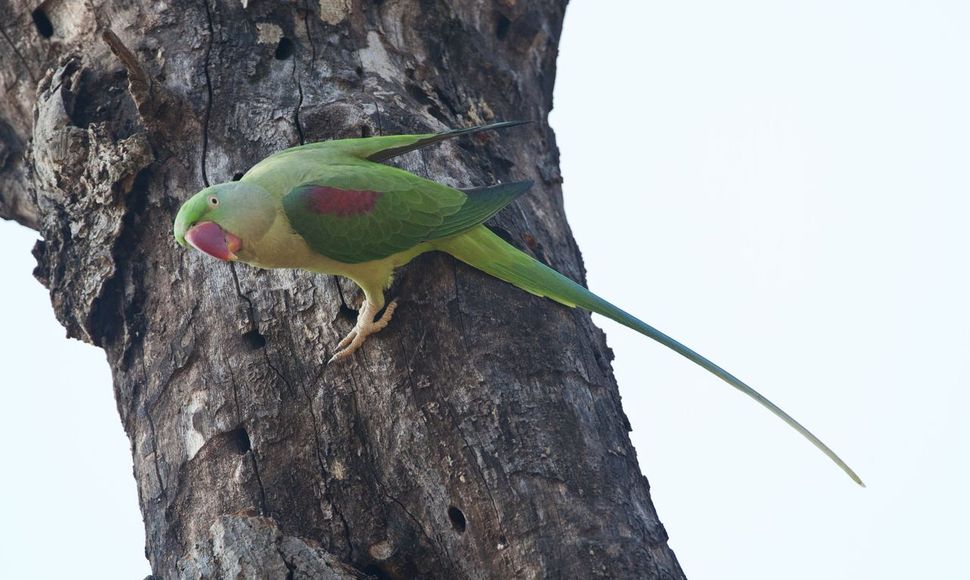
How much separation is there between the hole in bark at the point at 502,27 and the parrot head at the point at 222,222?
65.1 inches

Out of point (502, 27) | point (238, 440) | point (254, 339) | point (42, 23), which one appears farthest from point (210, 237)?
point (502, 27)

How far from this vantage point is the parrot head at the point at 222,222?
293 centimetres

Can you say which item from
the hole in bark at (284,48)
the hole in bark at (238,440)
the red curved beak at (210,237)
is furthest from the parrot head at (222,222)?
the hole in bark at (284,48)

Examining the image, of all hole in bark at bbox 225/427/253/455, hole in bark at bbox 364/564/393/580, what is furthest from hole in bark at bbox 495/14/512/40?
hole in bark at bbox 364/564/393/580

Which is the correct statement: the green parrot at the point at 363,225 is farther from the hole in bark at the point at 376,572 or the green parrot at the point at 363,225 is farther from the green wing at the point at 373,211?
the hole in bark at the point at 376,572

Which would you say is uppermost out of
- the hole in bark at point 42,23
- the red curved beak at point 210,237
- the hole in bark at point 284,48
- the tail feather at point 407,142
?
the hole in bark at point 42,23

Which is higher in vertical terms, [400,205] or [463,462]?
[400,205]

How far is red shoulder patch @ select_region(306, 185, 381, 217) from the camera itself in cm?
306

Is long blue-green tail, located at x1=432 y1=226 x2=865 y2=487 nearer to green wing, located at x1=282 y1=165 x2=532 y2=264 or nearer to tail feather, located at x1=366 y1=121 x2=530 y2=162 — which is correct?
green wing, located at x1=282 y1=165 x2=532 y2=264

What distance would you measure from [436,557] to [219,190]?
1256mm

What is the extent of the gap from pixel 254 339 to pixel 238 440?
31cm

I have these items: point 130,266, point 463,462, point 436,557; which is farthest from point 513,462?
point 130,266

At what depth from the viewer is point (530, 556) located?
268 centimetres

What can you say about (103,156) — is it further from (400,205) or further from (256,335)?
(400,205)
